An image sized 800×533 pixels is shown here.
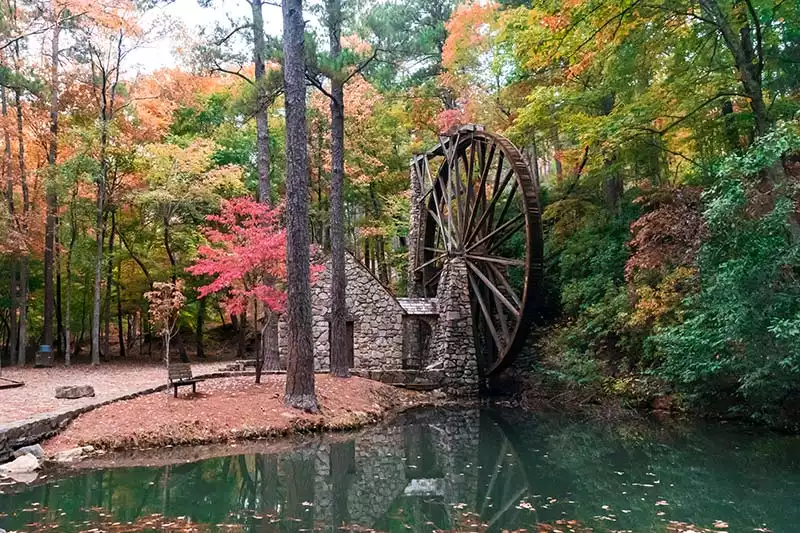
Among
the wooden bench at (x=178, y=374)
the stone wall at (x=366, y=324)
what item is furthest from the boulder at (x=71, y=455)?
the stone wall at (x=366, y=324)

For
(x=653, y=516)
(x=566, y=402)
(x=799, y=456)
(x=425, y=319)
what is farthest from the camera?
(x=425, y=319)

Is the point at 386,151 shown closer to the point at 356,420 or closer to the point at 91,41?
the point at 91,41

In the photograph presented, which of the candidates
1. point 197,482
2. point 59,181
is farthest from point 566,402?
point 59,181

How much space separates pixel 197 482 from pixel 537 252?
8154 millimetres

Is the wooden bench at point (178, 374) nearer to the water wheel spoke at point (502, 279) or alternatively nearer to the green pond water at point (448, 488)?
the green pond water at point (448, 488)

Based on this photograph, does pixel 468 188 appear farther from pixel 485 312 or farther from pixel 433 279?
pixel 433 279

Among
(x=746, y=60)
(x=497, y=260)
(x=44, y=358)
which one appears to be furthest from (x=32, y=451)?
(x=746, y=60)

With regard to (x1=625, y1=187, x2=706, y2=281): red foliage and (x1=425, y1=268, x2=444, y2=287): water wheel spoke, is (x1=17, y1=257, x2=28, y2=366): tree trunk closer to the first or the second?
(x1=425, y1=268, x2=444, y2=287): water wheel spoke

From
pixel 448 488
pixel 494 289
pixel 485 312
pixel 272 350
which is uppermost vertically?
pixel 494 289

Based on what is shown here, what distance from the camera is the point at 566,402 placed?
11703 millimetres

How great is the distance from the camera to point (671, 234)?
30.8 feet

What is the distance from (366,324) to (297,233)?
5.67 metres

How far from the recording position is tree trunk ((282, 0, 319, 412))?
351 inches

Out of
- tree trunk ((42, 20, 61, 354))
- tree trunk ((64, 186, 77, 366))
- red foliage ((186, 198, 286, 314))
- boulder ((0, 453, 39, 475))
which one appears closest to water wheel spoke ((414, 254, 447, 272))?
red foliage ((186, 198, 286, 314))
